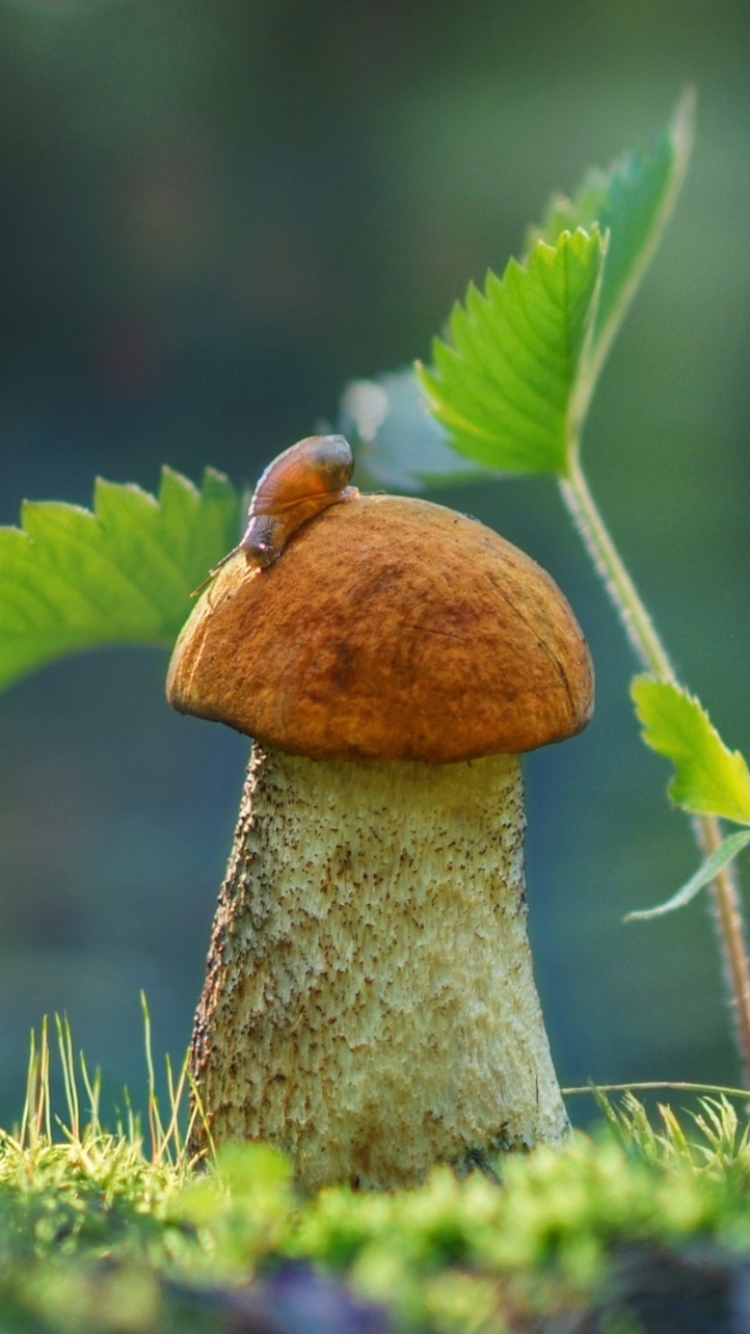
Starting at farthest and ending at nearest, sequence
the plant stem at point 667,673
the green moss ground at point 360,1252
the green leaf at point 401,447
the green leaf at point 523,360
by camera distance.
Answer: the green leaf at point 401,447 → the plant stem at point 667,673 → the green leaf at point 523,360 → the green moss ground at point 360,1252

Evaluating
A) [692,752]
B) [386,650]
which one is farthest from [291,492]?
[692,752]

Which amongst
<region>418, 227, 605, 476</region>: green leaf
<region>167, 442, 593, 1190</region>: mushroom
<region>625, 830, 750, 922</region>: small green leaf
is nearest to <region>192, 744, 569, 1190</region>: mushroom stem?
<region>167, 442, 593, 1190</region>: mushroom

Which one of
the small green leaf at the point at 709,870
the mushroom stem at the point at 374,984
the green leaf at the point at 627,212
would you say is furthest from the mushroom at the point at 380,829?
the green leaf at the point at 627,212

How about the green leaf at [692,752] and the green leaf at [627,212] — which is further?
the green leaf at [627,212]

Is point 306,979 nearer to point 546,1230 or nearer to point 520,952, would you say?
point 520,952

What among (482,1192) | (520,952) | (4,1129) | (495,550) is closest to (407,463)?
(495,550)

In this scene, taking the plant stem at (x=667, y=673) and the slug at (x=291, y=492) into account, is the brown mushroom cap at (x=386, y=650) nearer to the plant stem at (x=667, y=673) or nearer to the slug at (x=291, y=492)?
the slug at (x=291, y=492)
